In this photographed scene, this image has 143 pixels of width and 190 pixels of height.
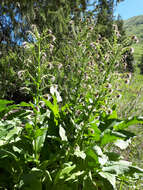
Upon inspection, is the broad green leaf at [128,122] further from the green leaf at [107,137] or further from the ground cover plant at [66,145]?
the green leaf at [107,137]

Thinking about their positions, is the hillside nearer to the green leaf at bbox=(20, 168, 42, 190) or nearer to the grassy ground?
the grassy ground

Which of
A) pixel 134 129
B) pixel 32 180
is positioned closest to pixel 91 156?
pixel 32 180

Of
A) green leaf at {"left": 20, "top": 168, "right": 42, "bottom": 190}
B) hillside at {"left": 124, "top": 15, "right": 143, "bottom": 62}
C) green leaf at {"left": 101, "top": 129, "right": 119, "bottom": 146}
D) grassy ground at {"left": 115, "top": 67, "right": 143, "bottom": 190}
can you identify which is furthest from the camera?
hillside at {"left": 124, "top": 15, "right": 143, "bottom": 62}

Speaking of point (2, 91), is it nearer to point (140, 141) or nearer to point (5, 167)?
point (5, 167)

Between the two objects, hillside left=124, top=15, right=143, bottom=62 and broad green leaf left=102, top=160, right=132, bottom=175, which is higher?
hillside left=124, top=15, right=143, bottom=62

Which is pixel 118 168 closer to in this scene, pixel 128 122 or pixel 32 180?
pixel 128 122

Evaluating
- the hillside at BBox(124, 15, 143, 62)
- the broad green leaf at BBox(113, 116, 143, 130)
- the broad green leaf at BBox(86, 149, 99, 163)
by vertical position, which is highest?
the hillside at BBox(124, 15, 143, 62)

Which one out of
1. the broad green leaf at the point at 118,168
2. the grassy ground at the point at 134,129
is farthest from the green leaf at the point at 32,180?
the grassy ground at the point at 134,129

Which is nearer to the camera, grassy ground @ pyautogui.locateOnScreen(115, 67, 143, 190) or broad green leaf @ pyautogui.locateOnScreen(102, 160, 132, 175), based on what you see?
broad green leaf @ pyautogui.locateOnScreen(102, 160, 132, 175)

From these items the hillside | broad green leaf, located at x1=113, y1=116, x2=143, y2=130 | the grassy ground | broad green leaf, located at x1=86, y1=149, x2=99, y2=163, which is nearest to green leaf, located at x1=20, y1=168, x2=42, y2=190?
broad green leaf, located at x1=86, y1=149, x2=99, y2=163

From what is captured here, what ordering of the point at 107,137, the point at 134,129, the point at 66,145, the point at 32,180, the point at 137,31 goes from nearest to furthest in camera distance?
1. the point at 32,180
2. the point at 107,137
3. the point at 66,145
4. the point at 134,129
5. the point at 137,31

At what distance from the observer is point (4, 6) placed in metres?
4.73

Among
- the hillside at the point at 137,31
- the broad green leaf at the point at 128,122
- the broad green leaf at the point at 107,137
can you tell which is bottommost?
the broad green leaf at the point at 107,137

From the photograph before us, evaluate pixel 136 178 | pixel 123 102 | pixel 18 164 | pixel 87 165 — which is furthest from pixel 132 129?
pixel 18 164
